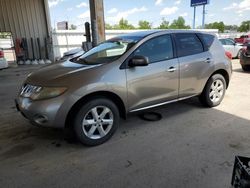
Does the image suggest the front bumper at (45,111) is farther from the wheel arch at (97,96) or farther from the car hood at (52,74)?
the car hood at (52,74)

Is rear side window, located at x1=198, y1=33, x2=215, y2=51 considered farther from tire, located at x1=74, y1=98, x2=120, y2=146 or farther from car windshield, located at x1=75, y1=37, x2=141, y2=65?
tire, located at x1=74, y1=98, x2=120, y2=146

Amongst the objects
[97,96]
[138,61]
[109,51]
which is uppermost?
[109,51]

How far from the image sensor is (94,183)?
2387mm

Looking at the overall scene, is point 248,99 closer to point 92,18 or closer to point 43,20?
point 92,18

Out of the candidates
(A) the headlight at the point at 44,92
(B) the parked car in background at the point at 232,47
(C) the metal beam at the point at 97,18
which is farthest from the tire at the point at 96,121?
(B) the parked car in background at the point at 232,47

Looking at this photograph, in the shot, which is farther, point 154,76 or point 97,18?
point 97,18

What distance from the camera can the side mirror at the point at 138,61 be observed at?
3.22 m

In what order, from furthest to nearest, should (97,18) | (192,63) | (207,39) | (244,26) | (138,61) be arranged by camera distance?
(244,26) → (97,18) → (207,39) → (192,63) → (138,61)

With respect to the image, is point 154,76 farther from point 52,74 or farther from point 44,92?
point 44,92

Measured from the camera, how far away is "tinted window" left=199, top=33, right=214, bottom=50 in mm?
4250

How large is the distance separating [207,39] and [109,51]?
2015mm

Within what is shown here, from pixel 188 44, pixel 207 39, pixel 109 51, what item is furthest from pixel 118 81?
pixel 207 39

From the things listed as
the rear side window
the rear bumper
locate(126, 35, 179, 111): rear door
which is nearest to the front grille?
locate(126, 35, 179, 111): rear door

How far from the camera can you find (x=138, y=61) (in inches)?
127
